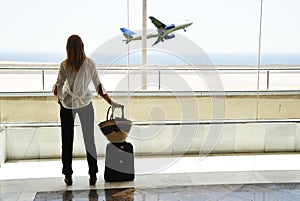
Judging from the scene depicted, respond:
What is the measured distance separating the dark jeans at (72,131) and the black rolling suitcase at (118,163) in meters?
0.14

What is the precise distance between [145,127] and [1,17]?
220cm

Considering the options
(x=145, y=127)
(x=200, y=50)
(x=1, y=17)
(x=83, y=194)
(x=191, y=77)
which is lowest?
(x=83, y=194)

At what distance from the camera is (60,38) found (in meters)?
4.52

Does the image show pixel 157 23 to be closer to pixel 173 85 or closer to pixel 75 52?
pixel 173 85

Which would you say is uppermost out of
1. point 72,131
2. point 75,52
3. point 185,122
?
point 75,52

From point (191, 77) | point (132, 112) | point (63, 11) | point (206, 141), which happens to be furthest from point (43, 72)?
point (206, 141)

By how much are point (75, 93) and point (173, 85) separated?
6.36 feet

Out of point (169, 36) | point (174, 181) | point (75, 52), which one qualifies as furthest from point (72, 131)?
point (169, 36)

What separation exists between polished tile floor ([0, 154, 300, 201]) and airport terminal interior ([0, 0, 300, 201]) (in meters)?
0.04

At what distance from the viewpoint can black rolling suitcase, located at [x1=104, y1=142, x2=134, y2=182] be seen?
3662 mm

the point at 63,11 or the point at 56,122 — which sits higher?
the point at 63,11

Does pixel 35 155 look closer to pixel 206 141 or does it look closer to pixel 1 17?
pixel 1 17

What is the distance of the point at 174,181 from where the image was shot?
3.70 metres

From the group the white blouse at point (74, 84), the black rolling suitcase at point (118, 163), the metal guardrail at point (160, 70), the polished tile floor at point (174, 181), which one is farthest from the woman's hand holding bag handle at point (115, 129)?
the metal guardrail at point (160, 70)
